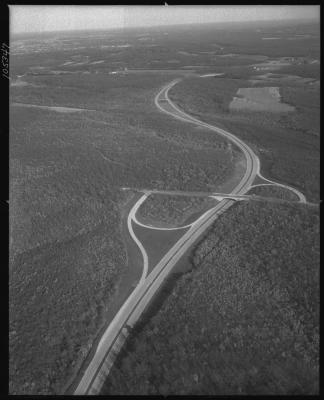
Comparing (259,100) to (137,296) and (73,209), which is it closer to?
(73,209)

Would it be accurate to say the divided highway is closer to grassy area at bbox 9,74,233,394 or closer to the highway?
the highway

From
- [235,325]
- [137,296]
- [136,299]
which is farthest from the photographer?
[137,296]

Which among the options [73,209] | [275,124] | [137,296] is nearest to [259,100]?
[275,124]

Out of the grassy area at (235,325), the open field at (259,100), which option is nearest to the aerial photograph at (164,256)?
the grassy area at (235,325)

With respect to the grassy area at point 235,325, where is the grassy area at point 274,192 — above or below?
above

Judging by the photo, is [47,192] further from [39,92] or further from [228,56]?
[228,56]

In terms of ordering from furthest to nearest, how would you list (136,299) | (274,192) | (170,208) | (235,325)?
(274,192)
(170,208)
(136,299)
(235,325)

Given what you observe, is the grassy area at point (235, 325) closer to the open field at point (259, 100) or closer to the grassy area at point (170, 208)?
the grassy area at point (170, 208)

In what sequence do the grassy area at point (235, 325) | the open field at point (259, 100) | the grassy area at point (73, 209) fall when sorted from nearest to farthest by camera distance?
the grassy area at point (235, 325), the grassy area at point (73, 209), the open field at point (259, 100)

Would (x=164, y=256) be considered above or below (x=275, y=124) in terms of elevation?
below
